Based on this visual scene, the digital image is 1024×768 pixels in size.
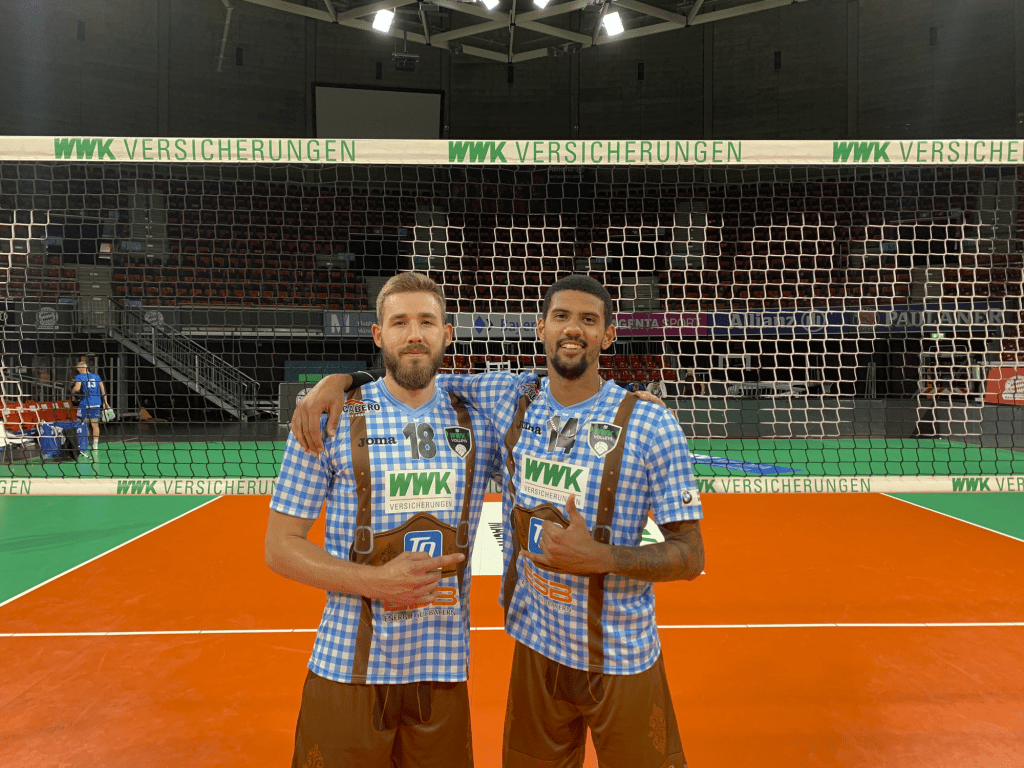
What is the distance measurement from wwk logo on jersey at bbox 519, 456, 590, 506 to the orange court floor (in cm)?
171

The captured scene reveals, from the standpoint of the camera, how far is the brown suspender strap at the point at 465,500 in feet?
6.78

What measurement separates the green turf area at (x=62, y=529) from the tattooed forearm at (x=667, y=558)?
5.72 meters

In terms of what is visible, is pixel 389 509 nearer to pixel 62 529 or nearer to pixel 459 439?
pixel 459 439

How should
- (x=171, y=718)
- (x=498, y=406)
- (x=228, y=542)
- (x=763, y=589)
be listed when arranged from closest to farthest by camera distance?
(x=498, y=406) → (x=171, y=718) → (x=763, y=589) → (x=228, y=542)

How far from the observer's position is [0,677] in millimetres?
3852

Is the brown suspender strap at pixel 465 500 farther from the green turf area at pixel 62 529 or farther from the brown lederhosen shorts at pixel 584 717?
the green turf area at pixel 62 529

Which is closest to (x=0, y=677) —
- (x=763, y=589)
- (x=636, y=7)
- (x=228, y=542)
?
(x=228, y=542)

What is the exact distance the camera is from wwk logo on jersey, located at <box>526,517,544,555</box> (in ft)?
7.00

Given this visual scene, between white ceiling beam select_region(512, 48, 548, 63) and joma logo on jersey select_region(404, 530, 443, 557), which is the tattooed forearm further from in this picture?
white ceiling beam select_region(512, 48, 548, 63)

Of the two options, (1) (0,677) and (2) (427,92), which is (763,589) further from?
(2) (427,92)

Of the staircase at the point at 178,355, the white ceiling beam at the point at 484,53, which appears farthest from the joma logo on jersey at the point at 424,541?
the white ceiling beam at the point at 484,53

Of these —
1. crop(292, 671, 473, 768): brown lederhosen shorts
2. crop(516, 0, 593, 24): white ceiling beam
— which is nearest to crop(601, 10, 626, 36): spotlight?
crop(516, 0, 593, 24): white ceiling beam

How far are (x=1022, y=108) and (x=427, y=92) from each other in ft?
62.4

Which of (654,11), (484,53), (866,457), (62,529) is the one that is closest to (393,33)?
(484,53)
